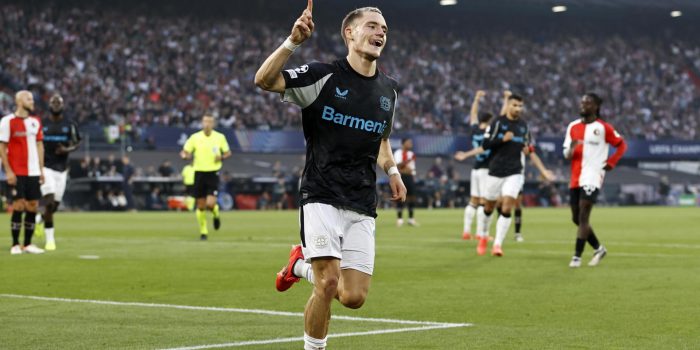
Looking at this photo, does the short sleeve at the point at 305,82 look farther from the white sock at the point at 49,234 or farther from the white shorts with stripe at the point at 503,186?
the white sock at the point at 49,234

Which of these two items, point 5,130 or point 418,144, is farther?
point 418,144

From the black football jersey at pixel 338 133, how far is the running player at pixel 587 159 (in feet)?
28.3

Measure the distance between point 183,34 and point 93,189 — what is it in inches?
590

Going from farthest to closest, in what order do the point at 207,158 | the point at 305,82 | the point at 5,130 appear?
the point at 207,158 → the point at 5,130 → the point at 305,82

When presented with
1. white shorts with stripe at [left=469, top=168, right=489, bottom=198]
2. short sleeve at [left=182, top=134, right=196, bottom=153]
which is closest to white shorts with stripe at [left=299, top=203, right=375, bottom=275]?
white shorts with stripe at [left=469, top=168, right=489, bottom=198]

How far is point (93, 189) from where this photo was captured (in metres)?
42.0

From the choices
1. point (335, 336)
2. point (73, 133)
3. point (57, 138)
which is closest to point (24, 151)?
point (73, 133)

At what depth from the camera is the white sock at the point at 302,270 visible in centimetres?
741

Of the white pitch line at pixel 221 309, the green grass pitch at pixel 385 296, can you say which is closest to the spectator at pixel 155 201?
the green grass pitch at pixel 385 296

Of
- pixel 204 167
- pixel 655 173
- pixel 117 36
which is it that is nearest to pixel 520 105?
pixel 204 167

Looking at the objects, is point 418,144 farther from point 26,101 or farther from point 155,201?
point 26,101

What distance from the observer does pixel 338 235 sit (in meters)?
6.79

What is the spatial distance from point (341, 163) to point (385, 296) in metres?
4.56

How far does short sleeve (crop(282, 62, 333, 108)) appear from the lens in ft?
21.8
